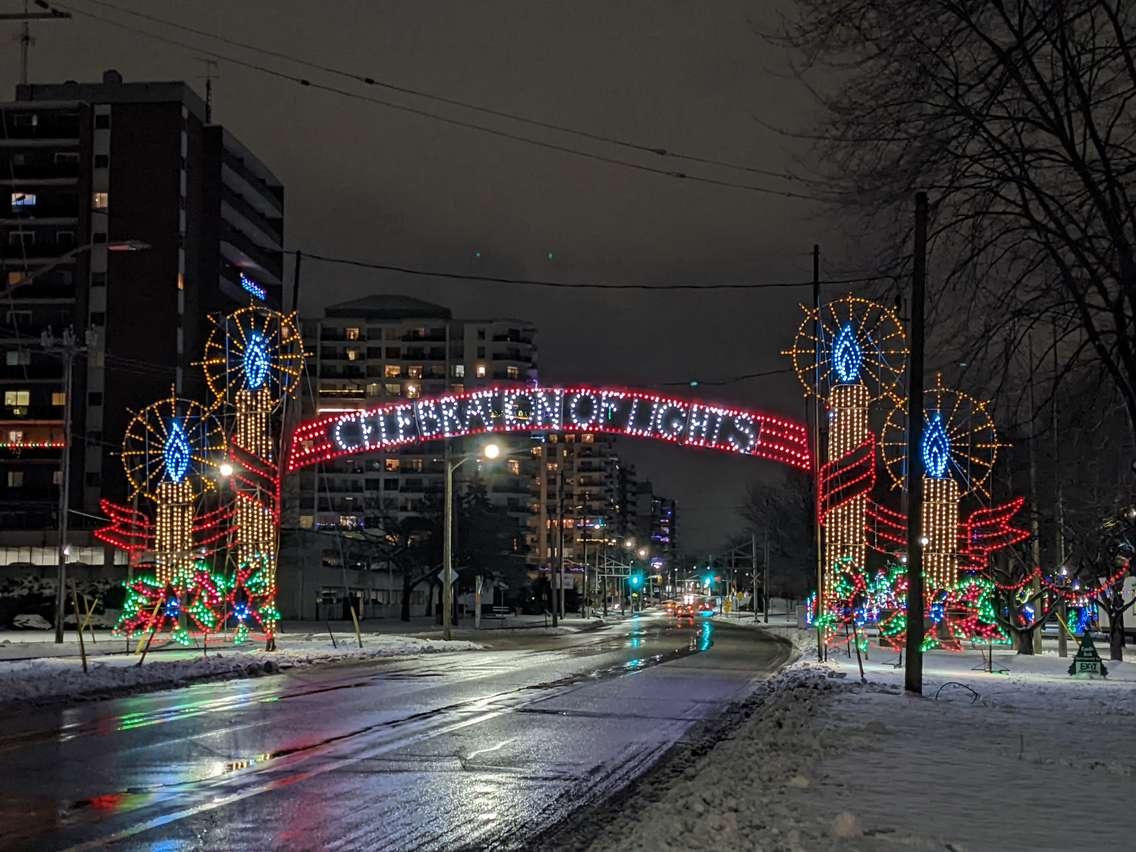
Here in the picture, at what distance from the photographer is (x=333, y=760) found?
556 inches

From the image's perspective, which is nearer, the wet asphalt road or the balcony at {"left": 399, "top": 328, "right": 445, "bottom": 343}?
the wet asphalt road

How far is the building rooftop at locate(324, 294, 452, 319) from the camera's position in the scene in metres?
158

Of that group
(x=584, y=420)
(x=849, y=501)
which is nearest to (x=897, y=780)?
(x=849, y=501)

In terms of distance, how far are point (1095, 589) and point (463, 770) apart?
92.4ft

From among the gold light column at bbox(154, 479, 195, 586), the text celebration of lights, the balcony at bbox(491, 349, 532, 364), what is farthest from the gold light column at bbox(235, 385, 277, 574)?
the balcony at bbox(491, 349, 532, 364)

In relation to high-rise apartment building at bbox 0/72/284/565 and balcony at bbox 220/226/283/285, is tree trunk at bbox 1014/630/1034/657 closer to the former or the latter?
high-rise apartment building at bbox 0/72/284/565

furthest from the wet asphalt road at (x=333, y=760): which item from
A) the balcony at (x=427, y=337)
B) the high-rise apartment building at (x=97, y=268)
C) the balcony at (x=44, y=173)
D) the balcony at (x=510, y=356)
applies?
the balcony at (x=510, y=356)

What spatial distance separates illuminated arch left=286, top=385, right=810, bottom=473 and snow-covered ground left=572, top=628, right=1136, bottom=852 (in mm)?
12156

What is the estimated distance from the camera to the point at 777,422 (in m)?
33.9

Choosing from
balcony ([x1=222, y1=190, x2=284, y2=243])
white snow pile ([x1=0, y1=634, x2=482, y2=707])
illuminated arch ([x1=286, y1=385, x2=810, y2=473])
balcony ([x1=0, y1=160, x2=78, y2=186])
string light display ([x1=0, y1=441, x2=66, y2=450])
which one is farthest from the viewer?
balcony ([x1=222, y1=190, x2=284, y2=243])

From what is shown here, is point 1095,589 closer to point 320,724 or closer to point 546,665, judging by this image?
point 546,665

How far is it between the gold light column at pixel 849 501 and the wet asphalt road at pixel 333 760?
7.29 meters

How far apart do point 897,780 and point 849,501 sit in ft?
71.0

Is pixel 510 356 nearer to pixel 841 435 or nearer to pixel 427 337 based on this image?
pixel 427 337
